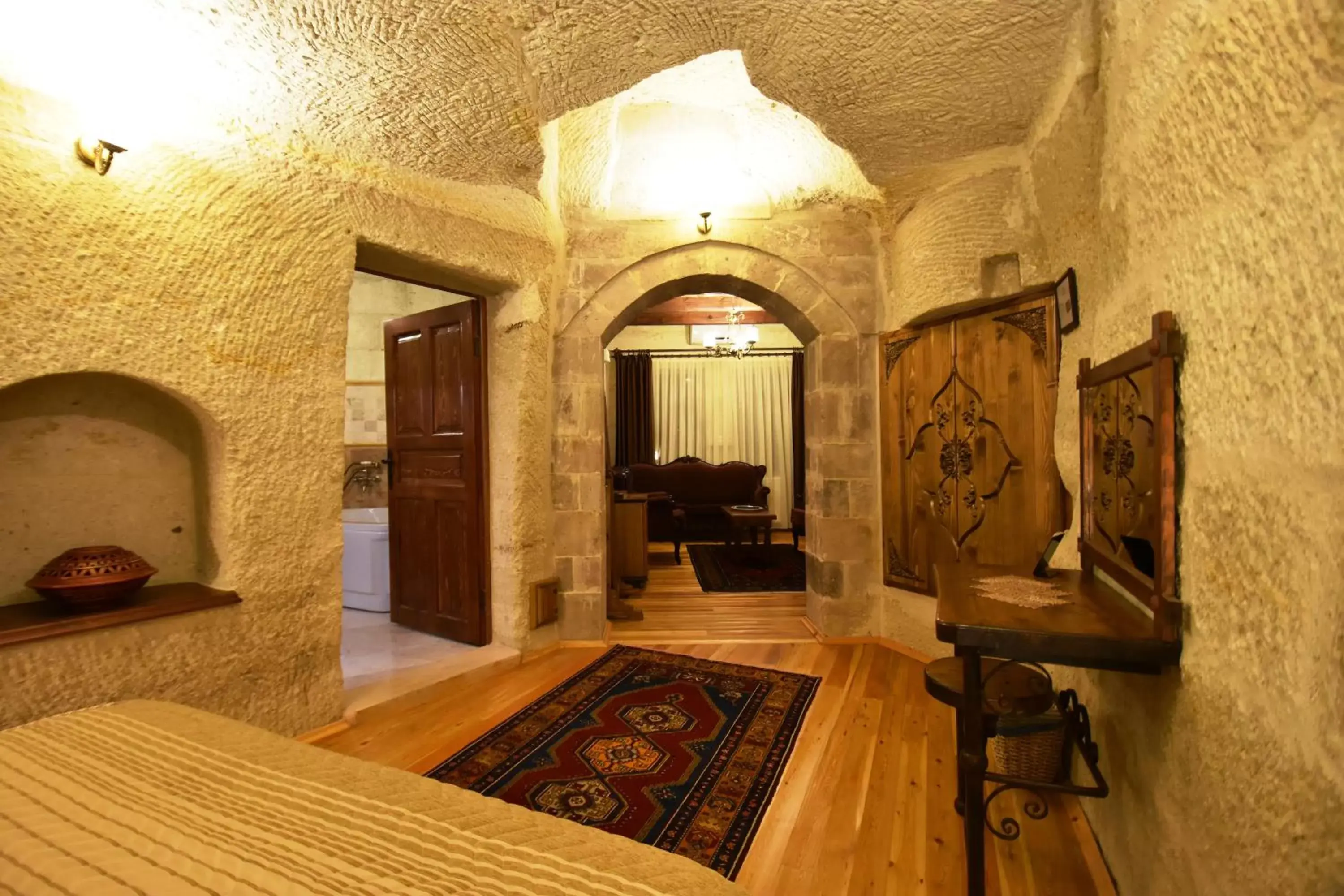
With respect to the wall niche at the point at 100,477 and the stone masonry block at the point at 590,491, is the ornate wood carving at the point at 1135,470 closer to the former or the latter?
the stone masonry block at the point at 590,491

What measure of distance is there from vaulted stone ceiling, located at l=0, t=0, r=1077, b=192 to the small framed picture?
2.43 ft

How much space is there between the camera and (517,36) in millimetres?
2275

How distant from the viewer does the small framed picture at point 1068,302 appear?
89.9 inches

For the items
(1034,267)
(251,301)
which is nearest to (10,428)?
(251,301)

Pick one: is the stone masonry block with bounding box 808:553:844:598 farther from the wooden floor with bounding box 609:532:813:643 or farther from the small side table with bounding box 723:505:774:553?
the small side table with bounding box 723:505:774:553

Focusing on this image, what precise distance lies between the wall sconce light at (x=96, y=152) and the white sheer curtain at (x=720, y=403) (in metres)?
7.93

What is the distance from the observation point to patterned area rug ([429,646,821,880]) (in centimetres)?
197

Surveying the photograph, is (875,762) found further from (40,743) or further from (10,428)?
(10,428)

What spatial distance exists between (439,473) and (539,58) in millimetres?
2357

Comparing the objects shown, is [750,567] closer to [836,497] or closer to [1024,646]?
[836,497]

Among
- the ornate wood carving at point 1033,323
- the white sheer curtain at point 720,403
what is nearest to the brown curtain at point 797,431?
the white sheer curtain at point 720,403

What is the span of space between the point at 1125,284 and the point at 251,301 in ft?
9.59

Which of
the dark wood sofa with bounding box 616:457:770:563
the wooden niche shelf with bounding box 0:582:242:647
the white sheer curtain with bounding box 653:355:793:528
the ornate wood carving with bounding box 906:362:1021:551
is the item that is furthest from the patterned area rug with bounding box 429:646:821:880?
the white sheer curtain with bounding box 653:355:793:528

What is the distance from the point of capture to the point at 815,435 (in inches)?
157
